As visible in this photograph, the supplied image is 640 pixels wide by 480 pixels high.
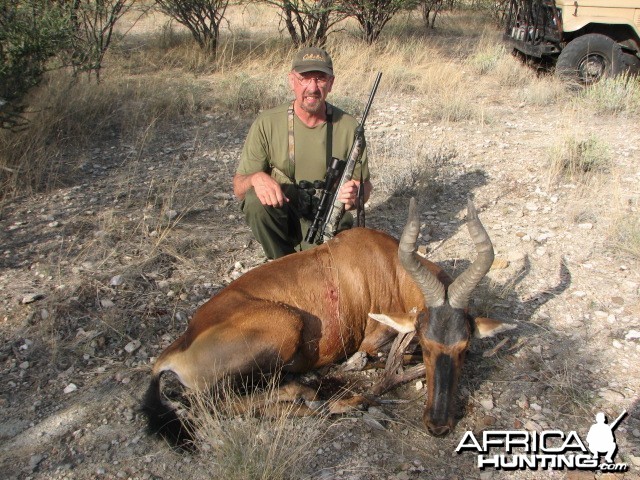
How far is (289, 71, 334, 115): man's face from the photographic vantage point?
493 cm

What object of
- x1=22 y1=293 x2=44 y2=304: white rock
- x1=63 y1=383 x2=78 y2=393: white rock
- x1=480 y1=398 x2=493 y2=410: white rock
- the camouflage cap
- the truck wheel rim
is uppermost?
the camouflage cap

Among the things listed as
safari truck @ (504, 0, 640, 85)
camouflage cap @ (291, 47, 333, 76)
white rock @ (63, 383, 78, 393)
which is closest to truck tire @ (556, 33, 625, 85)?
safari truck @ (504, 0, 640, 85)

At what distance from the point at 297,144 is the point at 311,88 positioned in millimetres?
542

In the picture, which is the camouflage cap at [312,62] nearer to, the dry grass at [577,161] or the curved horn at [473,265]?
the curved horn at [473,265]

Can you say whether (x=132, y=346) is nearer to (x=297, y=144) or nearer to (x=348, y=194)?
(x=348, y=194)

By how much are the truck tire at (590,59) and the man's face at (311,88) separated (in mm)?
7173

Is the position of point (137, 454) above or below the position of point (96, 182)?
below

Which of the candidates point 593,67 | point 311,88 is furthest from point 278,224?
point 593,67

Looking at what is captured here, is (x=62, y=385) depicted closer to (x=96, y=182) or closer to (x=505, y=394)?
(x=505, y=394)

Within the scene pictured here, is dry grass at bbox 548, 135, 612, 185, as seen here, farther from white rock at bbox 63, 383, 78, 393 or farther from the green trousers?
white rock at bbox 63, 383, 78, 393

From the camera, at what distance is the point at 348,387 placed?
4.25 meters

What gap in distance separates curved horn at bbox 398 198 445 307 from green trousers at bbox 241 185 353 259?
61.6 inches

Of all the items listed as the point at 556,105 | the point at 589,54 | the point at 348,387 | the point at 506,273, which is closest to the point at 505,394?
the point at 348,387

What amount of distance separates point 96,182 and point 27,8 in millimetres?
2863
